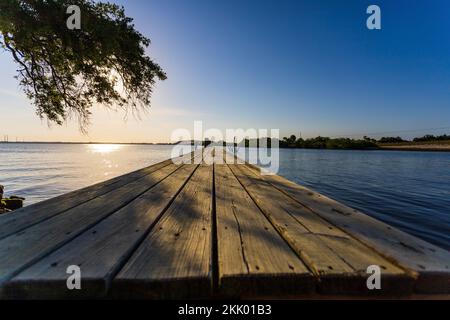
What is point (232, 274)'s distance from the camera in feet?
3.68

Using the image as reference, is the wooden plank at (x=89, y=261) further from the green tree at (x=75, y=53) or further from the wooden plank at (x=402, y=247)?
the green tree at (x=75, y=53)

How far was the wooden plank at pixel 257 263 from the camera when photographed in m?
1.11

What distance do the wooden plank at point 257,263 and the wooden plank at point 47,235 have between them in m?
1.08

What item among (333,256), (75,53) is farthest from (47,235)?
(75,53)

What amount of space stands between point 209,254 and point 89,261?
67cm

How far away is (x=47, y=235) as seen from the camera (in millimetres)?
1662

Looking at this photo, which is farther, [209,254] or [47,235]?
[47,235]

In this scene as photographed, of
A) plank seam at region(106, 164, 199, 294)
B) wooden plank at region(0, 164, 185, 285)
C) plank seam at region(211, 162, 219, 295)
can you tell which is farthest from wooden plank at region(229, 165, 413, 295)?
wooden plank at region(0, 164, 185, 285)

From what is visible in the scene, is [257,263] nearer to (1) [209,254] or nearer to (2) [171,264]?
(1) [209,254]

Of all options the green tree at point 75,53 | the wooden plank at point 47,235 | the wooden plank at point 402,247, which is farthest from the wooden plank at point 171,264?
the green tree at point 75,53

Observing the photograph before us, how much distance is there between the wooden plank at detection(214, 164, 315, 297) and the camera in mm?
1108

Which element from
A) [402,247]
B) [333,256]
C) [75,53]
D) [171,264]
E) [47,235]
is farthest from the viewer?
[75,53]

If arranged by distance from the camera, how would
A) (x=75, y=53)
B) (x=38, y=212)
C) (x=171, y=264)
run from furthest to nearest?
1. (x=75, y=53)
2. (x=38, y=212)
3. (x=171, y=264)
